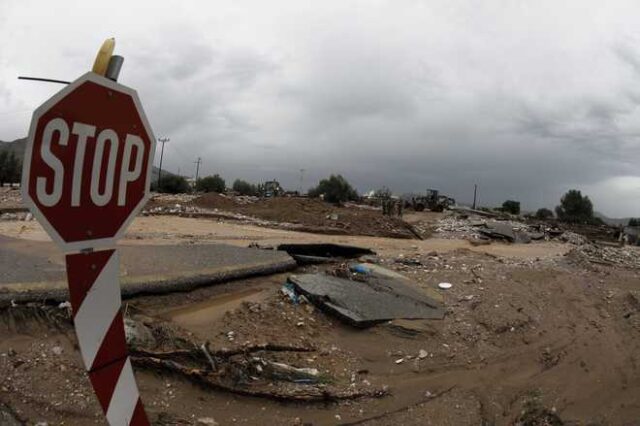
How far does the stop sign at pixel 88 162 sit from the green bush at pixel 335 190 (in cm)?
4426

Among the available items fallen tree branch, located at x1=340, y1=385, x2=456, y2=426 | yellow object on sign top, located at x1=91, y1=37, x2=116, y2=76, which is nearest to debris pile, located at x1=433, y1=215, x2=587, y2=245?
fallen tree branch, located at x1=340, y1=385, x2=456, y2=426

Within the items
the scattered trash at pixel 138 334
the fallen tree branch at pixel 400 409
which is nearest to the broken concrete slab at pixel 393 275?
the fallen tree branch at pixel 400 409

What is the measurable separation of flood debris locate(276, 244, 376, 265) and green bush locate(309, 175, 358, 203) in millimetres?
36247

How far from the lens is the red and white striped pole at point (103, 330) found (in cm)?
171

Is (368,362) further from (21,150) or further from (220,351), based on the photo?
(21,150)

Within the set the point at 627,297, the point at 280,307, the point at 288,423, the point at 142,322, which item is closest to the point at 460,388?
the point at 288,423

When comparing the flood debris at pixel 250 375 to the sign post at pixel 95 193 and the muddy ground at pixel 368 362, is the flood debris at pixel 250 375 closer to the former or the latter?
the muddy ground at pixel 368 362

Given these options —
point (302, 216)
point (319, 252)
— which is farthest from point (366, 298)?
point (302, 216)

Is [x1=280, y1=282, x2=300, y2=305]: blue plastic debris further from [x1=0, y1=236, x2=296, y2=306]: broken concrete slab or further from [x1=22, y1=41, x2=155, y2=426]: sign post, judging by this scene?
[x1=22, y1=41, x2=155, y2=426]: sign post

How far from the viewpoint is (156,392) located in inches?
139

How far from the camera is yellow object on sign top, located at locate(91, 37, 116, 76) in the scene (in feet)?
5.60

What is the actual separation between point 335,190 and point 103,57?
47719mm

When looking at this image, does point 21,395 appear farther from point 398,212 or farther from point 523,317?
point 398,212

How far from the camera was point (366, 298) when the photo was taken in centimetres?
581
